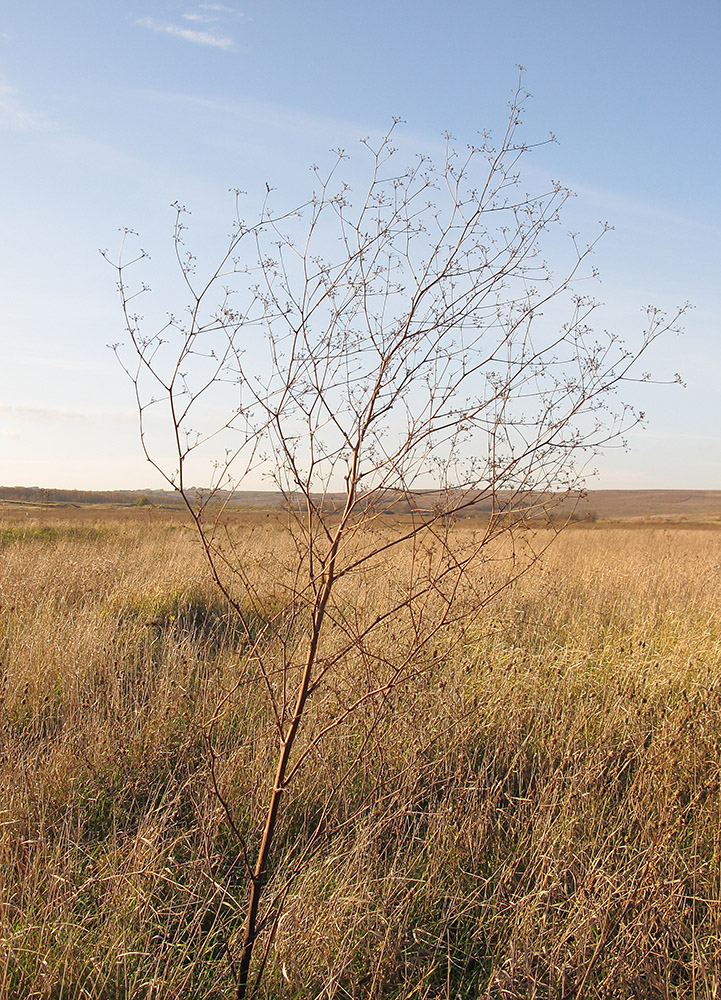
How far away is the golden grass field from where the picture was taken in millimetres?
2119

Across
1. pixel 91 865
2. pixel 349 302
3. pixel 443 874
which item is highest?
pixel 349 302

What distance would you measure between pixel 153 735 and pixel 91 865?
43.9 inches

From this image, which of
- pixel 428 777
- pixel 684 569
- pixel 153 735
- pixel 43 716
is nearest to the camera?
pixel 428 777

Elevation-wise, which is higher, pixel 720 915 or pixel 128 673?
pixel 128 673

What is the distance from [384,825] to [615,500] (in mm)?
117565

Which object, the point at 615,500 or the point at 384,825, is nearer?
the point at 384,825

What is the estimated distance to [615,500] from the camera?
112750mm

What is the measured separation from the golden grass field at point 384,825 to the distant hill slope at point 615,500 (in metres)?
42.8

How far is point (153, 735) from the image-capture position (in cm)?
349

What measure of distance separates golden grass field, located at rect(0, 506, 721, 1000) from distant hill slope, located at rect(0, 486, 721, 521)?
42755 mm

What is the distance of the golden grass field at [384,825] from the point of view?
2.12 meters

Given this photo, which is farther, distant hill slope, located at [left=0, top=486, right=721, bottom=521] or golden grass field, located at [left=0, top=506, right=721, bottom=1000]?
distant hill slope, located at [left=0, top=486, right=721, bottom=521]

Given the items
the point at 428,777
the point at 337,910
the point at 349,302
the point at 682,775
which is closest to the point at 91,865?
the point at 337,910

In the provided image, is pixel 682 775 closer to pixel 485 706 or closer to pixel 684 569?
pixel 485 706
